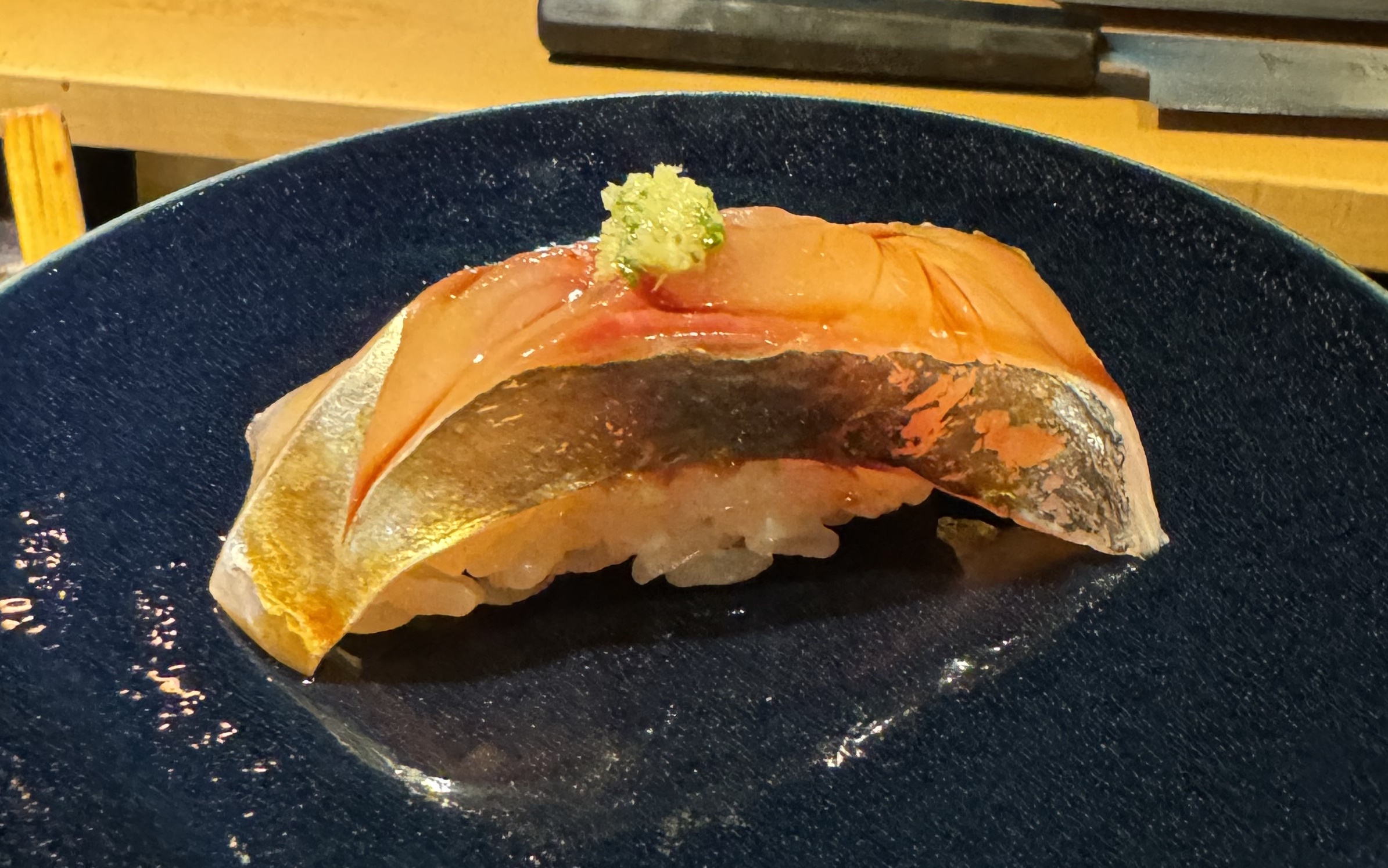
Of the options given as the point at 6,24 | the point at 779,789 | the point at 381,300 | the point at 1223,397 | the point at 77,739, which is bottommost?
the point at 779,789

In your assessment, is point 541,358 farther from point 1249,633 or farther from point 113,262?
point 1249,633

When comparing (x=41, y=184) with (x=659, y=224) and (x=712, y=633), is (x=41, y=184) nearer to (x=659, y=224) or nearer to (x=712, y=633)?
(x=659, y=224)

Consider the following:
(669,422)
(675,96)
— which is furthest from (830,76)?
(669,422)

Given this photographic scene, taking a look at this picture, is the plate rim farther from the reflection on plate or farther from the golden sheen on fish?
the reflection on plate

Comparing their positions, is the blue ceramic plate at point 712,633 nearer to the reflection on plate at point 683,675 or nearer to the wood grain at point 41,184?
the reflection on plate at point 683,675

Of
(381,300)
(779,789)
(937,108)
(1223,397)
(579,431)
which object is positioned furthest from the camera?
(937,108)

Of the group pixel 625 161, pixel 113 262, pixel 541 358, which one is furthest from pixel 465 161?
pixel 541 358

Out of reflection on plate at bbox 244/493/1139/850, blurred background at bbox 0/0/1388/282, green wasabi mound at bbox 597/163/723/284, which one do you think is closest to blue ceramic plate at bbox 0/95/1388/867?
reflection on plate at bbox 244/493/1139/850
